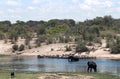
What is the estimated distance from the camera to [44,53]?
141625mm

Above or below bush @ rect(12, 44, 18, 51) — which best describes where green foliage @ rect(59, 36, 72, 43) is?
above

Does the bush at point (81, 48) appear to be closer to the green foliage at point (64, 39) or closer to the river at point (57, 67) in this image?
the green foliage at point (64, 39)

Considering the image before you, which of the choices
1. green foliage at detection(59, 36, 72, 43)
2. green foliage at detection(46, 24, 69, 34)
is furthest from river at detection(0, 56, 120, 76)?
green foliage at detection(46, 24, 69, 34)

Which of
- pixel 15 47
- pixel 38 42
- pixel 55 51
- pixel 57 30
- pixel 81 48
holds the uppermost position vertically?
pixel 57 30

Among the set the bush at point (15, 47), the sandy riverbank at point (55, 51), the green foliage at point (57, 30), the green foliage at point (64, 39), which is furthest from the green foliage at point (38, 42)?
the green foliage at point (57, 30)

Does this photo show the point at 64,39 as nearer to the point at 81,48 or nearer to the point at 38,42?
the point at 38,42

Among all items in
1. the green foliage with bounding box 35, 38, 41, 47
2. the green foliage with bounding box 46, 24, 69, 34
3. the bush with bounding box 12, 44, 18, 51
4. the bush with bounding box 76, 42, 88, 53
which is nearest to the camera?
the bush with bounding box 76, 42, 88, 53

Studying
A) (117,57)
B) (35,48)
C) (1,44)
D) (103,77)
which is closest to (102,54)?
(117,57)

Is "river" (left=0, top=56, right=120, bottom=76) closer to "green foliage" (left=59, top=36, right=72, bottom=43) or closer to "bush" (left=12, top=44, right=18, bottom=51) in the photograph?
"green foliage" (left=59, top=36, right=72, bottom=43)

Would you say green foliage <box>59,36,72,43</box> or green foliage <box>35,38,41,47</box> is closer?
green foliage <box>35,38,41,47</box>

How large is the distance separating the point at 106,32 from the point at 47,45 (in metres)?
24.2

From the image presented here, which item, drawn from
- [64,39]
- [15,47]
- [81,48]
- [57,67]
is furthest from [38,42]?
[57,67]

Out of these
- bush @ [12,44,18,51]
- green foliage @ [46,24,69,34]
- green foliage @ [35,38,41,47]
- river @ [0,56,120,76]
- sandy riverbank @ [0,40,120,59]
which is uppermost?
green foliage @ [46,24,69,34]

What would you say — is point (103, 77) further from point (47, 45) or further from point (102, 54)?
point (47, 45)
